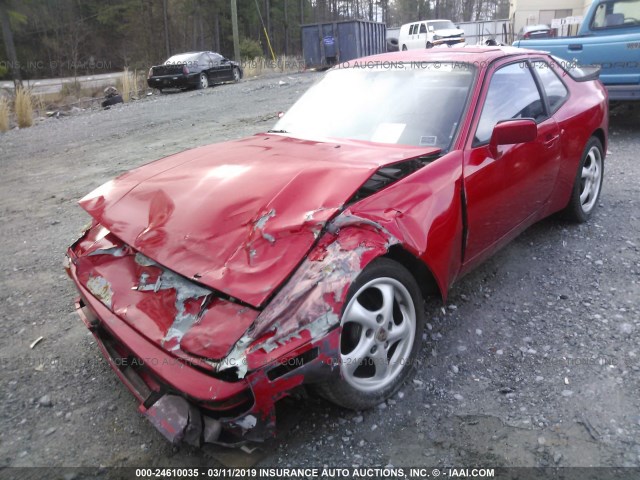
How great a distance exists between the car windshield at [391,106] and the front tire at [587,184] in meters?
1.59

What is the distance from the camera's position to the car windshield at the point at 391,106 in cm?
287

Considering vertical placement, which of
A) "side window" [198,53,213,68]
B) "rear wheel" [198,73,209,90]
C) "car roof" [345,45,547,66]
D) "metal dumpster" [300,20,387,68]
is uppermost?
"metal dumpster" [300,20,387,68]

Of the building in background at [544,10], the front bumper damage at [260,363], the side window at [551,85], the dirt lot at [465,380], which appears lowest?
the dirt lot at [465,380]

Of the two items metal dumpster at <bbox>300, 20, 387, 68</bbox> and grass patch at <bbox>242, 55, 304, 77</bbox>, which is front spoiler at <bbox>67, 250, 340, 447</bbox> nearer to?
grass patch at <bbox>242, 55, 304, 77</bbox>

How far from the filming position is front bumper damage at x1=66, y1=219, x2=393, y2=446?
174 cm

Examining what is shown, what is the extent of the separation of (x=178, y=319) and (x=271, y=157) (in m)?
1.16

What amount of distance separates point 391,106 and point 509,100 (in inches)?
32.4

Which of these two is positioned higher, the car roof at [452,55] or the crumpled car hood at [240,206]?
the car roof at [452,55]

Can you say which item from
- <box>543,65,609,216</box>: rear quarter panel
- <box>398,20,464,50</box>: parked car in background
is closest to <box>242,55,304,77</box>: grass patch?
<box>398,20,464,50</box>: parked car in background

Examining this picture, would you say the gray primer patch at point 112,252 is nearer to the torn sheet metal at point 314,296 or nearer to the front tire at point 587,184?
the torn sheet metal at point 314,296

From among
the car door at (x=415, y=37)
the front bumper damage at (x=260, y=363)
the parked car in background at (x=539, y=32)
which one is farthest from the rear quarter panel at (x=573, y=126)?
the car door at (x=415, y=37)

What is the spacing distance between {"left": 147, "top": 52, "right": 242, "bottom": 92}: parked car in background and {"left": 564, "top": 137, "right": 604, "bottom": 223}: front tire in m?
16.4

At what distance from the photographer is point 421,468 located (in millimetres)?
1938

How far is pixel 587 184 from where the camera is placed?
4.14 metres
